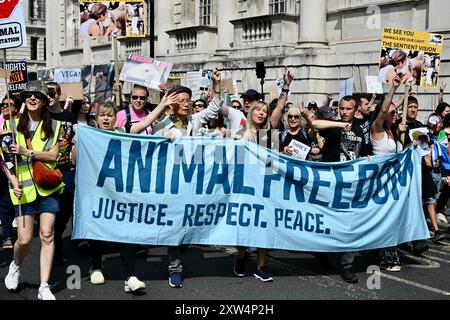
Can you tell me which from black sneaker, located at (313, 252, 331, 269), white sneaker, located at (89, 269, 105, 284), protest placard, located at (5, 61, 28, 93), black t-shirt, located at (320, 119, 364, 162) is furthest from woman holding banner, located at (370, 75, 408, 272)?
protest placard, located at (5, 61, 28, 93)

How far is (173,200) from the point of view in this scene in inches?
246

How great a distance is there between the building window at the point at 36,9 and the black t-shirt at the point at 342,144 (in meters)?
67.6

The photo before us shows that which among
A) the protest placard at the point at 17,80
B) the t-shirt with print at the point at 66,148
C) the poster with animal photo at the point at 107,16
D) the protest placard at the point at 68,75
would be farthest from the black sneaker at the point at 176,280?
the protest placard at the point at 68,75

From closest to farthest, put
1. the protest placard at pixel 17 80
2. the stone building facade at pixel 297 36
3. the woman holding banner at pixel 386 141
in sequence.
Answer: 1. the woman holding banner at pixel 386 141
2. the protest placard at pixel 17 80
3. the stone building facade at pixel 297 36

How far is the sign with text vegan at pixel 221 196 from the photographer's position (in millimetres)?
6133

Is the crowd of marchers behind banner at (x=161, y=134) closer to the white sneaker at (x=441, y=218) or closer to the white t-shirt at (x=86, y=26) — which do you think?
the white sneaker at (x=441, y=218)

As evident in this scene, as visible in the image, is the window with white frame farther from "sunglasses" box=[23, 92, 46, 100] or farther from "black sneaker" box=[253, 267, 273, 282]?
"black sneaker" box=[253, 267, 273, 282]

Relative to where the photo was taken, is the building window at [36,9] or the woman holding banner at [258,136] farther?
the building window at [36,9]

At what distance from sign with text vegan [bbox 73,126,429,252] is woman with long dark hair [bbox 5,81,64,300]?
0.36 metres

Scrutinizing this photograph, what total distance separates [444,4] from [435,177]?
23.5 feet

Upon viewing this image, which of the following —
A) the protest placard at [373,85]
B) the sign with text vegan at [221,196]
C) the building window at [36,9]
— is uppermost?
the building window at [36,9]

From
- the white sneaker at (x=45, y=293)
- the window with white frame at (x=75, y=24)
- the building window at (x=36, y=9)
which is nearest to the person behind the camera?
the white sneaker at (x=45, y=293)
